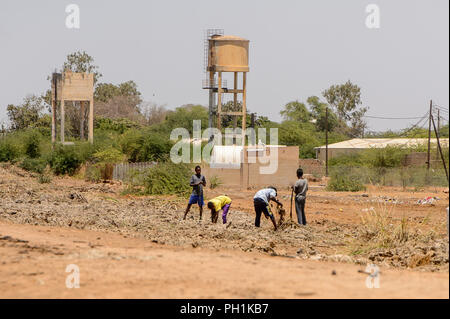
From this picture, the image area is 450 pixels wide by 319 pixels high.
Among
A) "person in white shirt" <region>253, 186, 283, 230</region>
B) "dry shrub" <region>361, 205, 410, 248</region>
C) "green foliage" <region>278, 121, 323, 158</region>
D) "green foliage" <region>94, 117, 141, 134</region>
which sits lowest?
"dry shrub" <region>361, 205, 410, 248</region>

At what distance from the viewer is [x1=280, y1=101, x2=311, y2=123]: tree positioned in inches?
3339

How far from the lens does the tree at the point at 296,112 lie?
84812 mm

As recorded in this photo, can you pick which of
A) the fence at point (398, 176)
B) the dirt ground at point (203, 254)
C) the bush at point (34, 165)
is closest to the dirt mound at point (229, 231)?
the dirt ground at point (203, 254)

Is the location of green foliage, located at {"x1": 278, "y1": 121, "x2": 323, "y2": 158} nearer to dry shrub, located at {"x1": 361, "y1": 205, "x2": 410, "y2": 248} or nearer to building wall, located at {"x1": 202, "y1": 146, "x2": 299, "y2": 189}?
building wall, located at {"x1": 202, "y1": 146, "x2": 299, "y2": 189}

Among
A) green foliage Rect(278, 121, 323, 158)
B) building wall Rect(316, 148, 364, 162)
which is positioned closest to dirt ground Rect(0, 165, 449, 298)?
building wall Rect(316, 148, 364, 162)

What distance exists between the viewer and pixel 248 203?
27.9 m

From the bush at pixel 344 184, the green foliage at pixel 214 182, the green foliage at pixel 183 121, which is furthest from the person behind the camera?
the green foliage at pixel 183 121

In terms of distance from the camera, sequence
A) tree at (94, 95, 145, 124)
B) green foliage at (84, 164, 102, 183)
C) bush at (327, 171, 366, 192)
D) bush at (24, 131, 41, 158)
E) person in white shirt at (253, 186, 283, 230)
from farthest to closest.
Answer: tree at (94, 95, 145, 124) → bush at (24, 131, 41, 158) → green foliage at (84, 164, 102, 183) → bush at (327, 171, 366, 192) → person in white shirt at (253, 186, 283, 230)

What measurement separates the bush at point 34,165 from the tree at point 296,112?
47.0 m

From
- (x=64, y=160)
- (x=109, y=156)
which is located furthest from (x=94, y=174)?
(x=64, y=160)

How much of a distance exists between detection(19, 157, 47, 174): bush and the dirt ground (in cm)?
1889

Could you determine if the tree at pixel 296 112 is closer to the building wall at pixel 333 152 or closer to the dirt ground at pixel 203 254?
the building wall at pixel 333 152

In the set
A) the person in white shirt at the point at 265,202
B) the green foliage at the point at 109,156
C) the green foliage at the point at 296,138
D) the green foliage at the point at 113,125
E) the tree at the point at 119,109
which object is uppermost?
the tree at the point at 119,109
